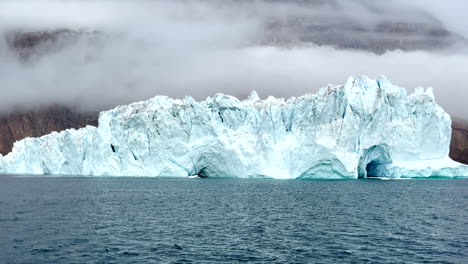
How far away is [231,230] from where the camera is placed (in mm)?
28016

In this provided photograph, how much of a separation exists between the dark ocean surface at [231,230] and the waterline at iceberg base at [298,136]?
22.4m

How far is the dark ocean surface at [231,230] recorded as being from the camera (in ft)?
70.6

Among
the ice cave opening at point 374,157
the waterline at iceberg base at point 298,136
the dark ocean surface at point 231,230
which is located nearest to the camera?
the dark ocean surface at point 231,230

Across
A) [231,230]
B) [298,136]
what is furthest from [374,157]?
[231,230]

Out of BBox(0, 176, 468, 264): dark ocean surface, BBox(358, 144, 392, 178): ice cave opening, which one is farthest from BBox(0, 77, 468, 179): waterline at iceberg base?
BBox(0, 176, 468, 264): dark ocean surface

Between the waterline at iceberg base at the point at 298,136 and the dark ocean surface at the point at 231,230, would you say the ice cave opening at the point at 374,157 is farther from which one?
the dark ocean surface at the point at 231,230

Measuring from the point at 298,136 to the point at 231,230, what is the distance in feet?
137

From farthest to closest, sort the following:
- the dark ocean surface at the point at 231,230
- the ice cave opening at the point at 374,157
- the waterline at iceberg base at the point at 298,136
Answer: the ice cave opening at the point at 374,157 → the waterline at iceberg base at the point at 298,136 → the dark ocean surface at the point at 231,230

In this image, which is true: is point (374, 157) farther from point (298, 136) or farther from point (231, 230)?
point (231, 230)

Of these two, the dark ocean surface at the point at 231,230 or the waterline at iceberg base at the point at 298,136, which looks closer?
the dark ocean surface at the point at 231,230

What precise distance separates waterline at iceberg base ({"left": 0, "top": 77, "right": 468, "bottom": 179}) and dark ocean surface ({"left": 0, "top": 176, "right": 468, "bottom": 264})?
22424 mm

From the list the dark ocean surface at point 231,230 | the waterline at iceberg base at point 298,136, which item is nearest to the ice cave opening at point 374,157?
the waterline at iceberg base at point 298,136

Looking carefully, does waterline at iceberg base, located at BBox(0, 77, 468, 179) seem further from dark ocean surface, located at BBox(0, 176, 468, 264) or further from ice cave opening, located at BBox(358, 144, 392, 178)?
dark ocean surface, located at BBox(0, 176, 468, 264)

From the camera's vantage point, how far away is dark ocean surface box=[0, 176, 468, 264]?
→ 2153 cm
